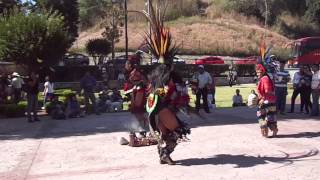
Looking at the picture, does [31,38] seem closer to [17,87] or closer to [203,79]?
[17,87]

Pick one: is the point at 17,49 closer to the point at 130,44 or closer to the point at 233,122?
the point at 233,122

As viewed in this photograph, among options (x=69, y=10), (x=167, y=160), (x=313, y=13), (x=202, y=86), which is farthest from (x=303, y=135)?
(x=313, y=13)

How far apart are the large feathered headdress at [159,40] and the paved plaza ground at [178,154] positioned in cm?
188

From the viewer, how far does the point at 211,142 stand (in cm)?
1207

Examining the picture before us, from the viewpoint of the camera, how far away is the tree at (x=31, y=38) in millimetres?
35625

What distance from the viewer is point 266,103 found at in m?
12.5

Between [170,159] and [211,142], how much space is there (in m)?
2.49

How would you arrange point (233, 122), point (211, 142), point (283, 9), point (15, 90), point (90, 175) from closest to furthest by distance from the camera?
1. point (90, 175)
2. point (211, 142)
3. point (233, 122)
4. point (15, 90)
5. point (283, 9)

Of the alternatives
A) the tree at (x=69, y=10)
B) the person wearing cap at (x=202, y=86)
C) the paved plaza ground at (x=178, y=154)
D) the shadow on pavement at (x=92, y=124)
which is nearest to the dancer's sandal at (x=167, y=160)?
the paved plaza ground at (x=178, y=154)

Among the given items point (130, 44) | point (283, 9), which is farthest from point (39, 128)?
point (283, 9)

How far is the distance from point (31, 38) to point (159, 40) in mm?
27203

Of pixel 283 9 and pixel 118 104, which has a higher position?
pixel 283 9

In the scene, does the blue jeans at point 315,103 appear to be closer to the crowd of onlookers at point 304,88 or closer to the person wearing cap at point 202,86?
the crowd of onlookers at point 304,88

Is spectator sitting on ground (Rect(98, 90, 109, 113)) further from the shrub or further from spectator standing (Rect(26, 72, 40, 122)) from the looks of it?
spectator standing (Rect(26, 72, 40, 122))
